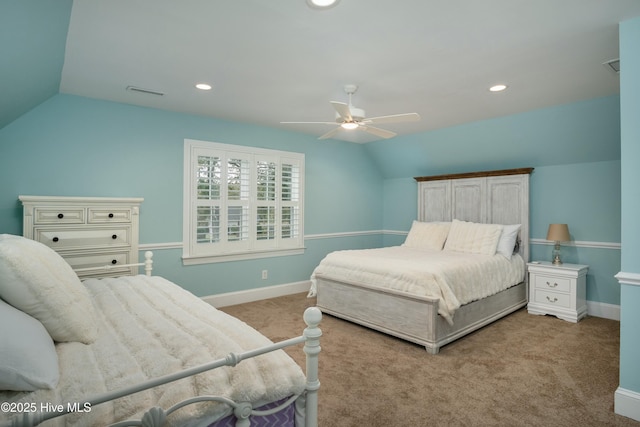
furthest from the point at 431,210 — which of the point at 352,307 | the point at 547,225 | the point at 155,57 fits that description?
the point at 155,57

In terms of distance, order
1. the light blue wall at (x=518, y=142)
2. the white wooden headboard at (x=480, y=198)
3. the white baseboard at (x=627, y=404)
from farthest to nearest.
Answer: the white wooden headboard at (x=480, y=198), the light blue wall at (x=518, y=142), the white baseboard at (x=627, y=404)

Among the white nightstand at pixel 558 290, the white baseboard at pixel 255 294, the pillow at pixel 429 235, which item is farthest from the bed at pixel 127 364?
the white nightstand at pixel 558 290

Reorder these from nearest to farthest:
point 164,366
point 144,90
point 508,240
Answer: point 164,366
point 144,90
point 508,240

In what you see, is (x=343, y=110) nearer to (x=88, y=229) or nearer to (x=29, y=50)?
(x=29, y=50)

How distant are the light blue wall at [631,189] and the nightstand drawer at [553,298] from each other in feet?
6.83

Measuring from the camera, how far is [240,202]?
4.61 metres

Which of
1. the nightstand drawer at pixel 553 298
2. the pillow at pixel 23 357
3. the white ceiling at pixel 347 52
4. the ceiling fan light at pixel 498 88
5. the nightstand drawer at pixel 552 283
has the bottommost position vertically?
the nightstand drawer at pixel 553 298

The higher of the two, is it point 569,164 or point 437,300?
point 569,164

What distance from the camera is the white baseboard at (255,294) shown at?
4.48m

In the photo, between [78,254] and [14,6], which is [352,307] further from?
[14,6]

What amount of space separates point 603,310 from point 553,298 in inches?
22.7

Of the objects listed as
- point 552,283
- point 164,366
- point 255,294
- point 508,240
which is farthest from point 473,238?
point 164,366

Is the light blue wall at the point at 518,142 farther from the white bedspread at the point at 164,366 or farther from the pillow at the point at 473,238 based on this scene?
the white bedspread at the point at 164,366

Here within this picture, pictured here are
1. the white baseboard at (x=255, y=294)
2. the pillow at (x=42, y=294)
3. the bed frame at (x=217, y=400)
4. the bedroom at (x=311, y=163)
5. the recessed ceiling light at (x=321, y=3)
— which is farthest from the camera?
the white baseboard at (x=255, y=294)
